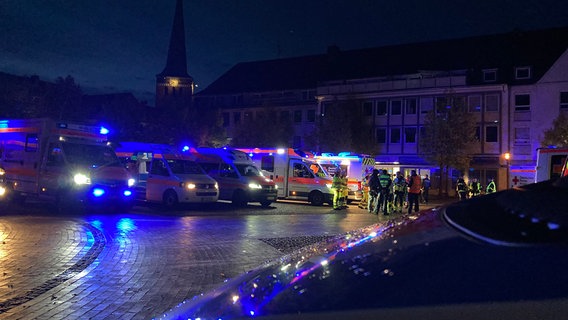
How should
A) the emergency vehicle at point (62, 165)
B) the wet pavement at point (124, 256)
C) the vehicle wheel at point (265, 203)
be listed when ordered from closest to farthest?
the wet pavement at point (124, 256)
the emergency vehicle at point (62, 165)
the vehicle wheel at point (265, 203)

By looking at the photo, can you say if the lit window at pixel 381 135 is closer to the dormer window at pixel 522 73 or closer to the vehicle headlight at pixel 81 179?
the dormer window at pixel 522 73

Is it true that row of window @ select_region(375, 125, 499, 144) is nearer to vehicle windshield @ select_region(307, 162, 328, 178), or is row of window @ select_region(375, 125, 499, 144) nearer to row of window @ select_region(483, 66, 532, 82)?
row of window @ select_region(483, 66, 532, 82)

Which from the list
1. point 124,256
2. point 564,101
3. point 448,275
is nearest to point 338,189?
point 124,256

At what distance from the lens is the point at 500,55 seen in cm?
4791

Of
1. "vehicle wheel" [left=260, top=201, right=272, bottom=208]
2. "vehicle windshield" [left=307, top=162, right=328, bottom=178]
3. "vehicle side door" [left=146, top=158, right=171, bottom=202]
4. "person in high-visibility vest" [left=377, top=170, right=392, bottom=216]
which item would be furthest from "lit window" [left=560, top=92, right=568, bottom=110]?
"vehicle side door" [left=146, top=158, right=171, bottom=202]

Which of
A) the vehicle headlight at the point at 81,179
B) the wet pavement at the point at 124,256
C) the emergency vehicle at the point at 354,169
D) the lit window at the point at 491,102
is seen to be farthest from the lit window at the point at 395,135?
the vehicle headlight at the point at 81,179

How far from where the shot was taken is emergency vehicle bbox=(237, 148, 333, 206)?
23484mm

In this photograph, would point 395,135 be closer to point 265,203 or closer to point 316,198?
point 316,198

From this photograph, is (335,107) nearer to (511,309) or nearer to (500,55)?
(500,55)

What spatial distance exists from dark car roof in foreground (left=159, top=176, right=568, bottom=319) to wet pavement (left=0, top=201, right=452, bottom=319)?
3913 millimetres

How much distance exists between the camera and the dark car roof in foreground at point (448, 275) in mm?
1540

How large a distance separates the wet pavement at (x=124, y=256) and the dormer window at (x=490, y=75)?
3468 centimetres

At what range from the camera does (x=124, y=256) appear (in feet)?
29.4

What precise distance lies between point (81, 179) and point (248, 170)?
8.18m
